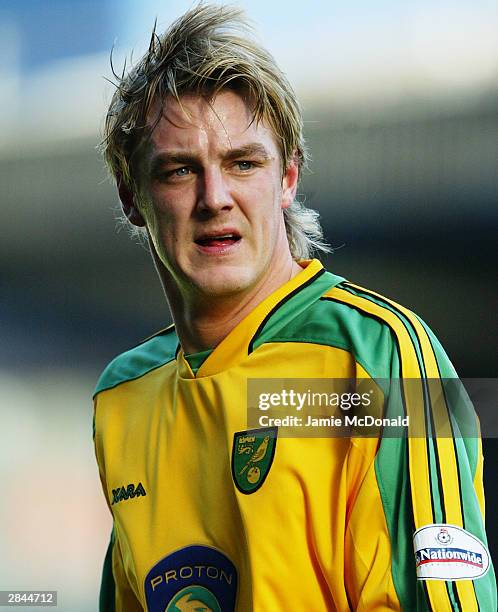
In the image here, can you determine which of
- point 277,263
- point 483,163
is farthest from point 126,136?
point 483,163

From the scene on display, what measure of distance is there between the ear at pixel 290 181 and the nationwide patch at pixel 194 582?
1.10 feet

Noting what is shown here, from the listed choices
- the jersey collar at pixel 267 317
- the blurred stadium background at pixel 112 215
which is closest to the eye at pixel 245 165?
the jersey collar at pixel 267 317

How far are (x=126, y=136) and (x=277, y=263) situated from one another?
192 mm

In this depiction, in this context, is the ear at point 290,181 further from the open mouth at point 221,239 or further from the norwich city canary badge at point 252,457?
the norwich city canary badge at point 252,457

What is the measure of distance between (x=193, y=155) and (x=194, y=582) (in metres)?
0.37

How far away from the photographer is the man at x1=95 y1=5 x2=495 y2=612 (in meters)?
0.67

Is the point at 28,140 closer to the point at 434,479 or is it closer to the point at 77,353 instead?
the point at 77,353

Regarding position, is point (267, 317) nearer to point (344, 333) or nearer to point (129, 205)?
point (344, 333)

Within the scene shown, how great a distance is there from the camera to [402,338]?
0.71 meters

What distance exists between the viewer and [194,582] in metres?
0.78

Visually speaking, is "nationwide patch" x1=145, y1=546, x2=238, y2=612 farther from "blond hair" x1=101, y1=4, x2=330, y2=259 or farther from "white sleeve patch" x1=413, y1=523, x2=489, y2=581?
"blond hair" x1=101, y1=4, x2=330, y2=259

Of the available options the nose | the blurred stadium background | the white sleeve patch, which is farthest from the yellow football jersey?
the blurred stadium background

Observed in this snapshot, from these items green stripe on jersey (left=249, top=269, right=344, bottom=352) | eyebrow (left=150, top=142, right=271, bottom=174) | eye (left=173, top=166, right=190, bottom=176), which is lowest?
green stripe on jersey (left=249, top=269, right=344, bottom=352)

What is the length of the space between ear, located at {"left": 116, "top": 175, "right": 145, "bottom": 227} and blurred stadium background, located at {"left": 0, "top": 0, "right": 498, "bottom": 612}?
0.74 metres
